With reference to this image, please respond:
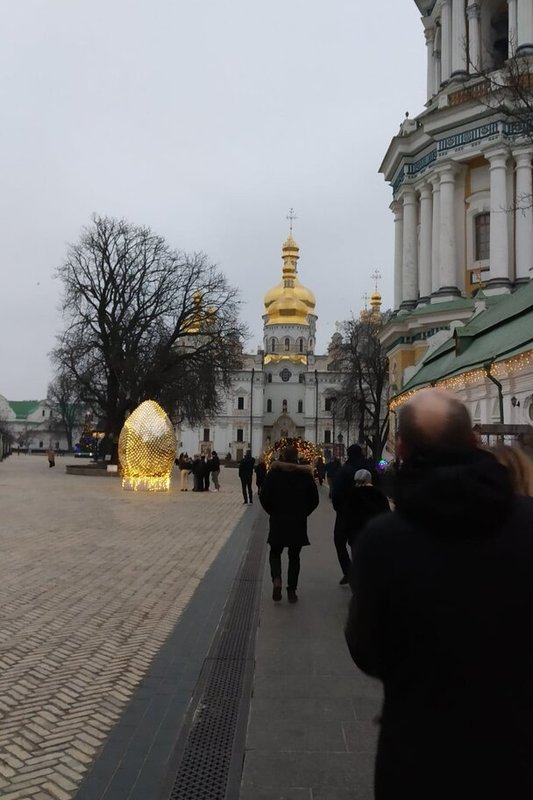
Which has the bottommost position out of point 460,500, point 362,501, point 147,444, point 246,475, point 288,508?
point 246,475

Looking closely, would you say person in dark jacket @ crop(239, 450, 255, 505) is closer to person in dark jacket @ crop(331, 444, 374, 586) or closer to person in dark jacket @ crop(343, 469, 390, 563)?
person in dark jacket @ crop(331, 444, 374, 586)

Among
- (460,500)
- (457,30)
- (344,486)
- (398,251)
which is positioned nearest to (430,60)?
(457,30)

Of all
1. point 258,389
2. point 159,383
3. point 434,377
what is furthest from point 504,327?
point 258,389

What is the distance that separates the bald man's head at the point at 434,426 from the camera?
200 centimetres

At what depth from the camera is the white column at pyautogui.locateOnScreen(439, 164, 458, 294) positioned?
1300 inches

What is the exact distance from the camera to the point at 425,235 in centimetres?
3544

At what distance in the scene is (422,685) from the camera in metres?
1.78

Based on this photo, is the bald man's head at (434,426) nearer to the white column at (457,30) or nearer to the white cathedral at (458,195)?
the white cathedral at (458,195)

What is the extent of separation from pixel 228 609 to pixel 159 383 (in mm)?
31372

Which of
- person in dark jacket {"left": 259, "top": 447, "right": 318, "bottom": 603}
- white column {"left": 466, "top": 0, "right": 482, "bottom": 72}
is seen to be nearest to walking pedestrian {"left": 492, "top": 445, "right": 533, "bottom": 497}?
person in dark jacket {"left": 259, "top": 447, "right": 318, "bottom": 603}

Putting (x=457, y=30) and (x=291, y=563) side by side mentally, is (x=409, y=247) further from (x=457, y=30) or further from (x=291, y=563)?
(x=291, y=563)

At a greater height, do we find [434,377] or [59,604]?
[434,377]

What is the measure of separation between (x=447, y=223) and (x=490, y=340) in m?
20.3

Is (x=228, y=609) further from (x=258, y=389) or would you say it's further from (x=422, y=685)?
Answer: (x=258, y=389)
